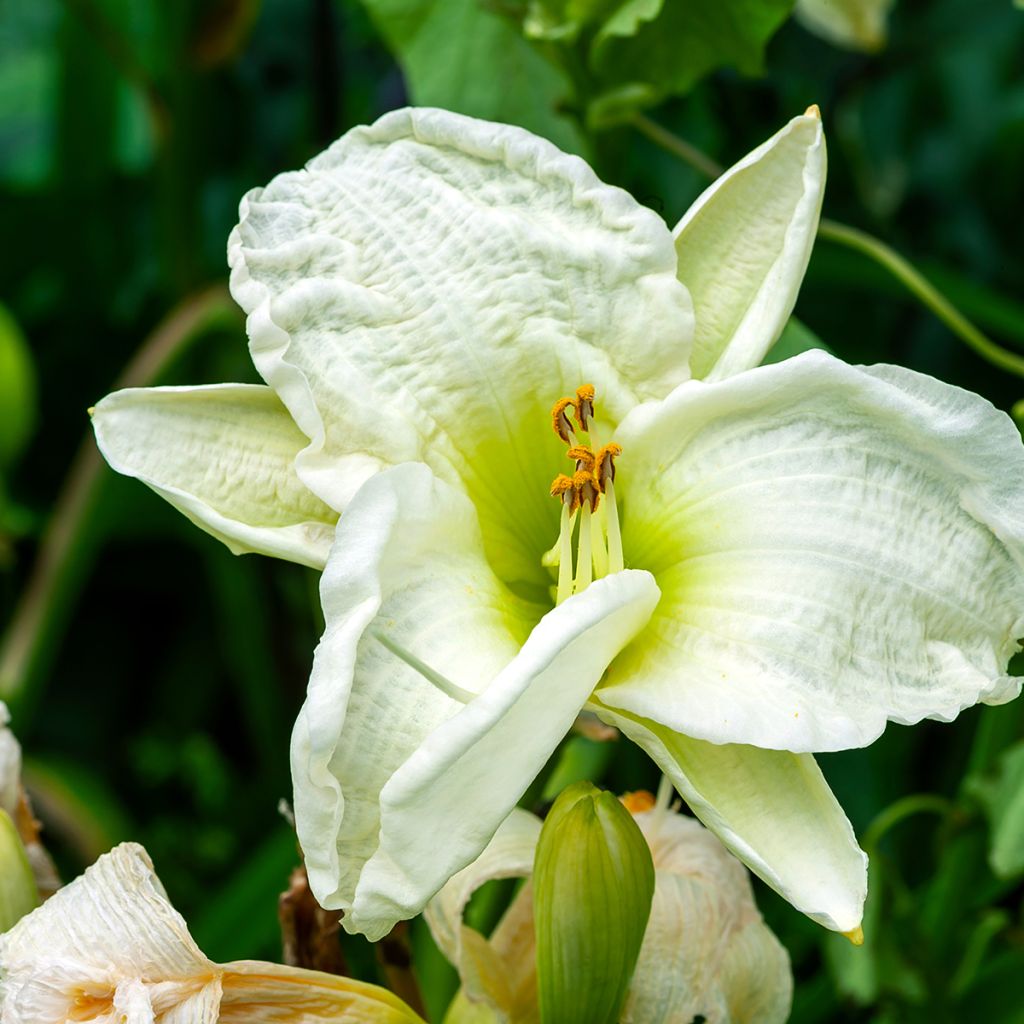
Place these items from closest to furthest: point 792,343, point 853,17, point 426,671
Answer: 1. point 426,671
2. point 792,343
3. point 853,17

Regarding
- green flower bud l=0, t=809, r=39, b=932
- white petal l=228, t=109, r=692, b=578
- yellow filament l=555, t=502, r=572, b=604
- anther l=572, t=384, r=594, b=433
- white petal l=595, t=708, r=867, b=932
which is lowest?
green flower bud l=0, t=809, r=39, b=932

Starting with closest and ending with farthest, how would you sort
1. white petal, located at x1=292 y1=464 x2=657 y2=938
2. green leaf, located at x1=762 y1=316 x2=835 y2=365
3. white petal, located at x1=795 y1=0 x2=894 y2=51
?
white petal, located at x1=292 y1=464 x2=657 y2=938
green leaf, located at x1=762 y1=316 x2=835 y2=365
white petal, located at x1=795 y1=0 x2=894 y2=51

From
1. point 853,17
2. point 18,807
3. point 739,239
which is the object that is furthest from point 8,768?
point 853,17

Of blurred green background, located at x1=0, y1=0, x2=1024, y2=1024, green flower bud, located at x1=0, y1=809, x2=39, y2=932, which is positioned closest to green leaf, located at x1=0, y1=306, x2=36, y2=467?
Answer: blurred green background, located at x1=0, y1=0, x2=1024, y2=1024

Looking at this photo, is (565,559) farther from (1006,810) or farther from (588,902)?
(1006,810)

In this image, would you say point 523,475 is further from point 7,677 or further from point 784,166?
point 7,677

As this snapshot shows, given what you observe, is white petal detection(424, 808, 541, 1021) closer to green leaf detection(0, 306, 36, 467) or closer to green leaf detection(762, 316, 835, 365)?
green leaf detection(762, 316, 835, 365)
